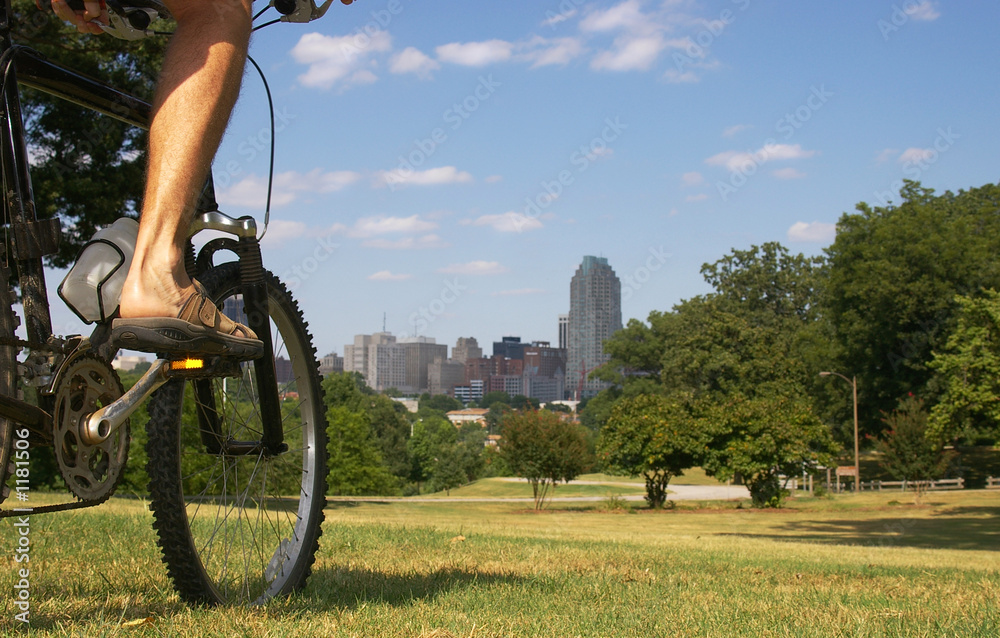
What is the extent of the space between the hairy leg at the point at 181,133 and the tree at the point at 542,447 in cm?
3244

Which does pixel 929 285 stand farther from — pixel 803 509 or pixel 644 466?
pixel 644 466

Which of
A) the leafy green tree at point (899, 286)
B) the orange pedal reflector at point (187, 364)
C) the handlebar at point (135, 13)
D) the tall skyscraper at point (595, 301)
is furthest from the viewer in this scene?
the tall skyscraper at point (595, 301)

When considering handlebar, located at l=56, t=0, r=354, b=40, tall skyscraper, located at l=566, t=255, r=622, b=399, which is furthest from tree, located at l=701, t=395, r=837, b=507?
tall skyscraper, located at l=566, t=255, r=622, b=399

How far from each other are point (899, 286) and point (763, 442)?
1278cm

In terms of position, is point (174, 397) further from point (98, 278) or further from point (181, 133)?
point (181, 133)

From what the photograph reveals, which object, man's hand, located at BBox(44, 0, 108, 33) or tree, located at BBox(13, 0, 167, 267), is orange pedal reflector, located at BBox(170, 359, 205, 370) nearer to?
man's hand, located at BBox(44, 0, 108, 33)

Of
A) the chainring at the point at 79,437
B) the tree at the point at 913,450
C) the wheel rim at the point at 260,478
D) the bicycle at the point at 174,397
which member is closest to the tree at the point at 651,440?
the tree at the point at 913,450

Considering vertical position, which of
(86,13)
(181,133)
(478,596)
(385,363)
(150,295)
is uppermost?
(385,363)

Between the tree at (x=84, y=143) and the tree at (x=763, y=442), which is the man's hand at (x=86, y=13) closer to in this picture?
the tree at (x=84, y=143)

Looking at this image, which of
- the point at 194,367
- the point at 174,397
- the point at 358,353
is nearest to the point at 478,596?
the point at 174,397

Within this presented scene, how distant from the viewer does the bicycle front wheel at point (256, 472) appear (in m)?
2.35

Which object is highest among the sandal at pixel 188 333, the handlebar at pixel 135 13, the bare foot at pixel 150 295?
the handlebar at pixel 135 13

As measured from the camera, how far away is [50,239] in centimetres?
200

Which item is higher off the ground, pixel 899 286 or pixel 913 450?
pixel 899 286
